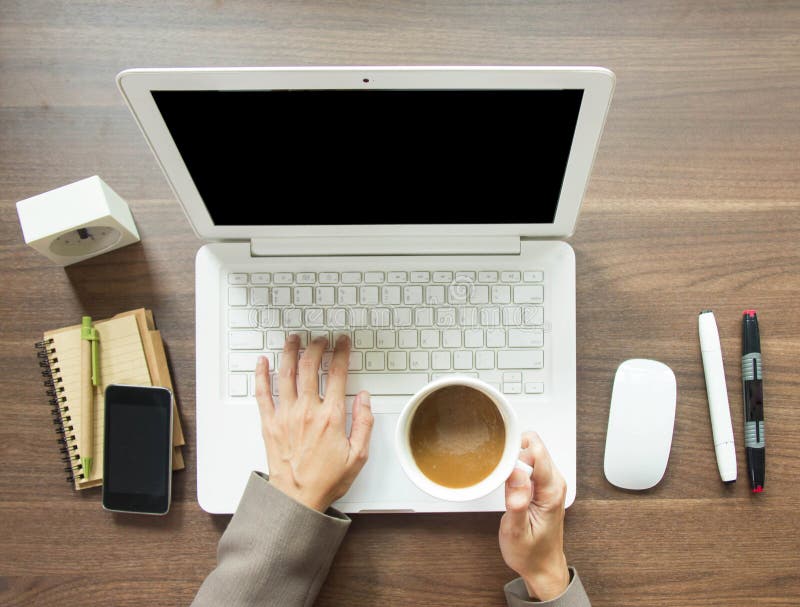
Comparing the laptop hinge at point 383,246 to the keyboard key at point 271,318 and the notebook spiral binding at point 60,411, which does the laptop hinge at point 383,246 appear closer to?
the keyboard key at point 271,318

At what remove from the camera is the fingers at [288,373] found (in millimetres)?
698

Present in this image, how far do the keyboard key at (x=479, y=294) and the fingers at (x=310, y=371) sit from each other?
0.67 ft

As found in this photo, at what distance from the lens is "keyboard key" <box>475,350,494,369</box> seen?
719 mm

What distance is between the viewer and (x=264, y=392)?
70cm

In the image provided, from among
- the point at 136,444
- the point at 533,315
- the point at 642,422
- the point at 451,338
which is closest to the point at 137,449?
the point at 136,444

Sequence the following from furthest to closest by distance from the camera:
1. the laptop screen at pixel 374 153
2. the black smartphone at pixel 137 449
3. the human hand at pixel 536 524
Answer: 1. the black smartphone at pixel 137 449
2. the human hand at pixel 536 524
3. the laptop screen at pixel 374 153

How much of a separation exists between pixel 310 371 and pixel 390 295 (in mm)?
138

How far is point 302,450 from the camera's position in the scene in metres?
0.68

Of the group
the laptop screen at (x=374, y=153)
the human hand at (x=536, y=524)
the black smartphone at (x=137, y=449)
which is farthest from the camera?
the black smartphone at (x=137, y=449)

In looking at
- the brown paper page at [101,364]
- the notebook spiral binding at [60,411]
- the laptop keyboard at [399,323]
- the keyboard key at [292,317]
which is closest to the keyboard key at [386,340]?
the laptop keyboard at [399,323]

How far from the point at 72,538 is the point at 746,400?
0.91 m

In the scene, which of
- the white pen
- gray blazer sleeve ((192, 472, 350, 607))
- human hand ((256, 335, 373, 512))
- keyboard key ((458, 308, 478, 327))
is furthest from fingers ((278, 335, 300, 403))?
the white pen

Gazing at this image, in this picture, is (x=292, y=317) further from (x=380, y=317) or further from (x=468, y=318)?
(x=468, y=318)

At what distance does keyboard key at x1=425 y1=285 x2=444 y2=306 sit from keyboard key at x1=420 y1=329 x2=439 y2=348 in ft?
0.12
